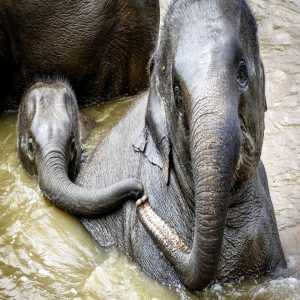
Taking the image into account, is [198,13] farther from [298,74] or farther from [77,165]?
[298,74]

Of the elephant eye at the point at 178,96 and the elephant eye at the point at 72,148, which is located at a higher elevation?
the elephant eye at the point at 178,96

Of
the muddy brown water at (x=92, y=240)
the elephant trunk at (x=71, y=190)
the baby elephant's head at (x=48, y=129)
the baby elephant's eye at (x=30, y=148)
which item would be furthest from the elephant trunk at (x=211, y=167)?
the baby elephant's eye at (x=30, y=148)

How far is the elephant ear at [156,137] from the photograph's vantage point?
143 inches

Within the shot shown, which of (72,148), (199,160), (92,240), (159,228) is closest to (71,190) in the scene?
(92,240)

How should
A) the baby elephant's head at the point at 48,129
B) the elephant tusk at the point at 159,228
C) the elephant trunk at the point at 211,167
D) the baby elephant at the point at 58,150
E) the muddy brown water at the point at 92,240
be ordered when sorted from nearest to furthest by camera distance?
the elephant trunk at the point at 211,167 → the elephant tusk at the point at 159,228 → the muddy brown water at the point at 92,240 → the baby elephant at the point at 58,150 → the baby elephant's head at the point at 48,129

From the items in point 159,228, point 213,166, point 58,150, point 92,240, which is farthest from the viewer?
point 58,150

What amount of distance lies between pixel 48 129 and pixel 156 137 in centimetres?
113

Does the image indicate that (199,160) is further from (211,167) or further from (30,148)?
(30,148)

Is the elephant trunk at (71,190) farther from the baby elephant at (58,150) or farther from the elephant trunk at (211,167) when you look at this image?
the elephant trunk at (211,167)

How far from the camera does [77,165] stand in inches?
190

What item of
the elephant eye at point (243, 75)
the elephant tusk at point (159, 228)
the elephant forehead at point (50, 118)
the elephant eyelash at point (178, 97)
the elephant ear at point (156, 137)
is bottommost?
the elephant forehead at point (50, 118)

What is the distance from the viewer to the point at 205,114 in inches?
117

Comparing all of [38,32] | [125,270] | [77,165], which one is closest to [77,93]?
[38,32]

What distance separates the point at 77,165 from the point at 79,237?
0.65 m
